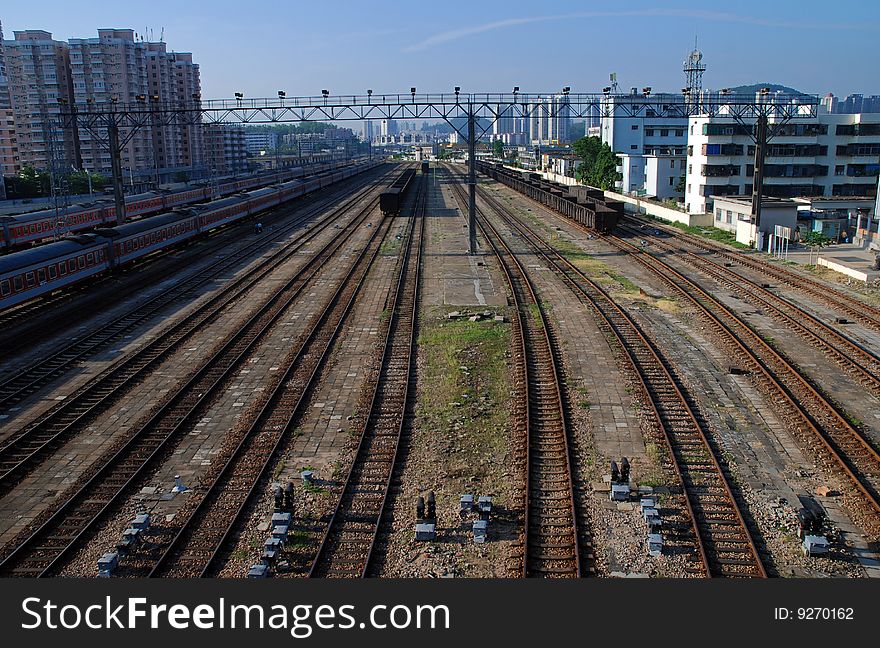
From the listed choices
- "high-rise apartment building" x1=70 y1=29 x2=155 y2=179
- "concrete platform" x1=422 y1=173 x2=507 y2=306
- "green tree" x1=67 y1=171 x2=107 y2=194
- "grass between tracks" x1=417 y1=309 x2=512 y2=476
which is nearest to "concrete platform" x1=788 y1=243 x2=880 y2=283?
"concrete platform" x1=422 y1=173 x2=507 y2=306

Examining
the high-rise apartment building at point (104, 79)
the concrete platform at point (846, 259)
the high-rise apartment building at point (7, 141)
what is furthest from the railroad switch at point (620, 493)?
the high-rise apartment building at point (104, 79)

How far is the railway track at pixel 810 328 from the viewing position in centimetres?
1688

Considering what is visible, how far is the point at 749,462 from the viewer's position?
12.1 m

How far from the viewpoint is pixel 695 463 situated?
472 inches

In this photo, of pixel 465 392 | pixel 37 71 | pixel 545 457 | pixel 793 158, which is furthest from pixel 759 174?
pixel 37 71

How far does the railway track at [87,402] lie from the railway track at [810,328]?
16693 millimetres

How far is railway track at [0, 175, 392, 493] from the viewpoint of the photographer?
12.5 meters

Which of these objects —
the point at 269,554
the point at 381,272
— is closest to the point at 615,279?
the point at 381,272

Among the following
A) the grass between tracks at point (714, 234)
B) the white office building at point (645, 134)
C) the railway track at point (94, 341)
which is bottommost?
the railway track at point (94, 341)

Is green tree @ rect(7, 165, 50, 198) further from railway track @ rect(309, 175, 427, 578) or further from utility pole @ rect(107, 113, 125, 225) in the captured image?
railway track @ rect(309, 175, 427, 578)

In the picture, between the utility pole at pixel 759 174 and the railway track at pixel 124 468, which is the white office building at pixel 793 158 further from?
the railway track at pixel 124 468

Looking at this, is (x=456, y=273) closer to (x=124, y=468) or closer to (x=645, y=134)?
(x=124, y=468)

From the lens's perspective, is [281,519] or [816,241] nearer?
[281,519]

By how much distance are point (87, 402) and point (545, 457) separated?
9869 millimetres
